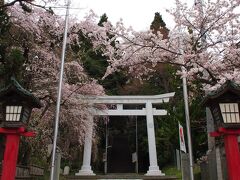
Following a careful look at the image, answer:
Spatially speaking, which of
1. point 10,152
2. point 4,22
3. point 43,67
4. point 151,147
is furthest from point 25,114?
point 151,147

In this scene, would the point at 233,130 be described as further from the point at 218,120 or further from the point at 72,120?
the point at 72,120

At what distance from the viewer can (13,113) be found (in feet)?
17.4

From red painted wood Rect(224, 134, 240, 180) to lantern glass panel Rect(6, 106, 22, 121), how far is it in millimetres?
3508

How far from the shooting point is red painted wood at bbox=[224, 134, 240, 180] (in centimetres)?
454

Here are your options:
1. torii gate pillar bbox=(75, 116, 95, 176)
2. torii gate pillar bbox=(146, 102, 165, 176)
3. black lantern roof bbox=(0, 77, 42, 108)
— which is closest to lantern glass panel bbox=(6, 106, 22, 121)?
black lantern roof bbox=(0, 77, 42, 108)

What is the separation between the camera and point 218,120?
491 centimetres

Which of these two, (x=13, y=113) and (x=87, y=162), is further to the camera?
(x=87, y=162)

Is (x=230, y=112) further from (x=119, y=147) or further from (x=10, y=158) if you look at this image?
(x=119, y=147)

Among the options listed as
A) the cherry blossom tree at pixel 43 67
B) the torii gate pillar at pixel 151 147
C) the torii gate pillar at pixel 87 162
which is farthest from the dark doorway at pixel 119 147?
the cherry blossom tree at pixel 43 67

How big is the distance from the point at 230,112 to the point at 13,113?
366cm

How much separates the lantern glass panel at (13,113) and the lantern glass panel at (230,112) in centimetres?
342

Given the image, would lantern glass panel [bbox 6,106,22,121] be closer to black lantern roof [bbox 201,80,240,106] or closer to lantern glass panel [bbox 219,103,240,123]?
black lantern roof [bbox 201,80,240,106]

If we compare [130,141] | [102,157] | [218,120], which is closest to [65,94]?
[218,120]

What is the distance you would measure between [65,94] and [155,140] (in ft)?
34.3
